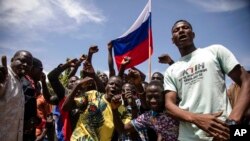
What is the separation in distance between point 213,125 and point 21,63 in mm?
2639

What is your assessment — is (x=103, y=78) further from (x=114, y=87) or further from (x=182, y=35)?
(x=182, y=35)

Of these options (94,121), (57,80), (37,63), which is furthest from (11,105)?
(37,63)

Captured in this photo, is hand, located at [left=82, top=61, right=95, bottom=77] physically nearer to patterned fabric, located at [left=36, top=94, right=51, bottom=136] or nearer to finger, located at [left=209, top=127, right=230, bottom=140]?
patterned fabric, located at [left=36, top=94, right=51, bottom=136]

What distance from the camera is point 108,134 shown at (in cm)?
418

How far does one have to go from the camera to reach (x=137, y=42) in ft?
26.0

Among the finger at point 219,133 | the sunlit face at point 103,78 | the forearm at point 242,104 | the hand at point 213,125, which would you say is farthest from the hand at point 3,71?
the sunlit face at point 103,78

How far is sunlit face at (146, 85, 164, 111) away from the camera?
151 inches

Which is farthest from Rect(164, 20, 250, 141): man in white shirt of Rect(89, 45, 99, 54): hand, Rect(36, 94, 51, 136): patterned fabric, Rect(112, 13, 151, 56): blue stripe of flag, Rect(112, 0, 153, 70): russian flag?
Rect(112, 13, 151, 56): blue stripe of flag

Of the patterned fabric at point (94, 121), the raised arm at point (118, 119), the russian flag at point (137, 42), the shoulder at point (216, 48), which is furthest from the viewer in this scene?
the russian flag at point (137, 42)

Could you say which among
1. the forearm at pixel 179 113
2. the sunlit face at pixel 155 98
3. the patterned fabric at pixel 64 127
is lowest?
the patterned fabric at pixel 64 127

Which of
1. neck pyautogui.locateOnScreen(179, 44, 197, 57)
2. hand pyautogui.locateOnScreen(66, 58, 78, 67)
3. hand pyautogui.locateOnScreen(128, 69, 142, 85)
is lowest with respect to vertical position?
hand pyautogui.locateOnScreen(128, 69, 142, 85)

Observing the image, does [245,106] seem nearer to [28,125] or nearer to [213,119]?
Result: [213,119]

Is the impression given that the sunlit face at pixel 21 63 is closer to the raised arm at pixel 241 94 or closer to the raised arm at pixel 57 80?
the raised arm at pixel 57 80

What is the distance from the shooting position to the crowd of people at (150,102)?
2604 millimetres
